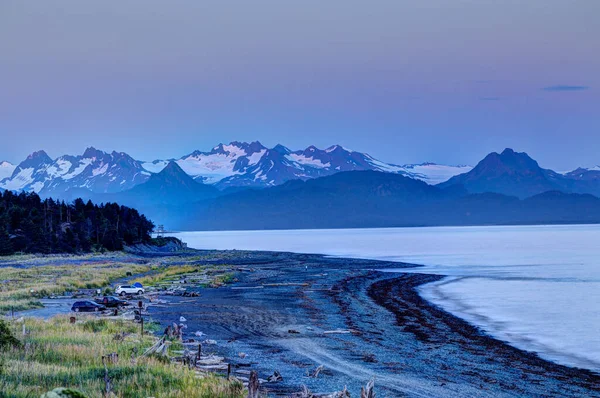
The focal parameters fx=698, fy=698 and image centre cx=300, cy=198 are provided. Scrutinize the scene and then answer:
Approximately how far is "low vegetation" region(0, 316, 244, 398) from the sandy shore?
11.5ft

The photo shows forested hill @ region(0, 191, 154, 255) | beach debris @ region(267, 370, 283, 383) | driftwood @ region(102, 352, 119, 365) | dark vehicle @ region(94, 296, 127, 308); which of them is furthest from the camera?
forested hill @ region(0, 191, 154, 255)

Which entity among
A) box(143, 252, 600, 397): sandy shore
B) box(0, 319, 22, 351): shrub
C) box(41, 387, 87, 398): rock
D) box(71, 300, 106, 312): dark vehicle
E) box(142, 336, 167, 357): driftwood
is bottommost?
box(143, 252, 600, 397): sandy shore

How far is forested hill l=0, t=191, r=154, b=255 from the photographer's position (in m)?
116

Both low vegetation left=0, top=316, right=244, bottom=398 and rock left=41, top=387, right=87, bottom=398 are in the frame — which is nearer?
rock left=41, top=387, right=87, bottom=398

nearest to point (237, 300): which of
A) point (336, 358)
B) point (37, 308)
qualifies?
point (37, 308)

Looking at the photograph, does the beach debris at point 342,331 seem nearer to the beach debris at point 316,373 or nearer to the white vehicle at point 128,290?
the beach debris at point 316,373

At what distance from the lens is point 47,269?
7725 cm

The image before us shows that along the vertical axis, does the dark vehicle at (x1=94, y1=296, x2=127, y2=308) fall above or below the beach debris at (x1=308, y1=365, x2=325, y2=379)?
above

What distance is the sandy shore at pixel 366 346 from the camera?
23.3 metres

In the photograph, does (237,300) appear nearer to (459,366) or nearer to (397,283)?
(397,283)

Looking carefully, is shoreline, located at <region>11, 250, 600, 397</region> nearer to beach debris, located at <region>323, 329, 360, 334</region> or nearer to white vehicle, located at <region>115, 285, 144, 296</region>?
beach debris, located at <region>323, 329, 360, 334</region>

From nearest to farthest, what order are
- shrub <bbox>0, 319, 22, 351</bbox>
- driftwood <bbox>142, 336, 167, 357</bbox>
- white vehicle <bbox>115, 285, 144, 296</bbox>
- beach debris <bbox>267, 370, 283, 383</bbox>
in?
shrub <bbox>0, 319, 22, 351</bbox>, beach debris <bbox>267, 370, 283, 383</bbox>, driftwood <bbox>142, 336, 167, 357</bbox>, white vehicle <bbox>115, 285, 144, 296</bbox>

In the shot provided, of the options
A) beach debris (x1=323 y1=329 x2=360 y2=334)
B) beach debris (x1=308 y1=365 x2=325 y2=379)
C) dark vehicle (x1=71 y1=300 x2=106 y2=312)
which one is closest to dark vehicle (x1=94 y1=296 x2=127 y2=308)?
dark vehicle (x1=71 y1=300 x2=106 y2=312)

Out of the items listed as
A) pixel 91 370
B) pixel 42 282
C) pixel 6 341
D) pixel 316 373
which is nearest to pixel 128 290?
pixel 42 282
